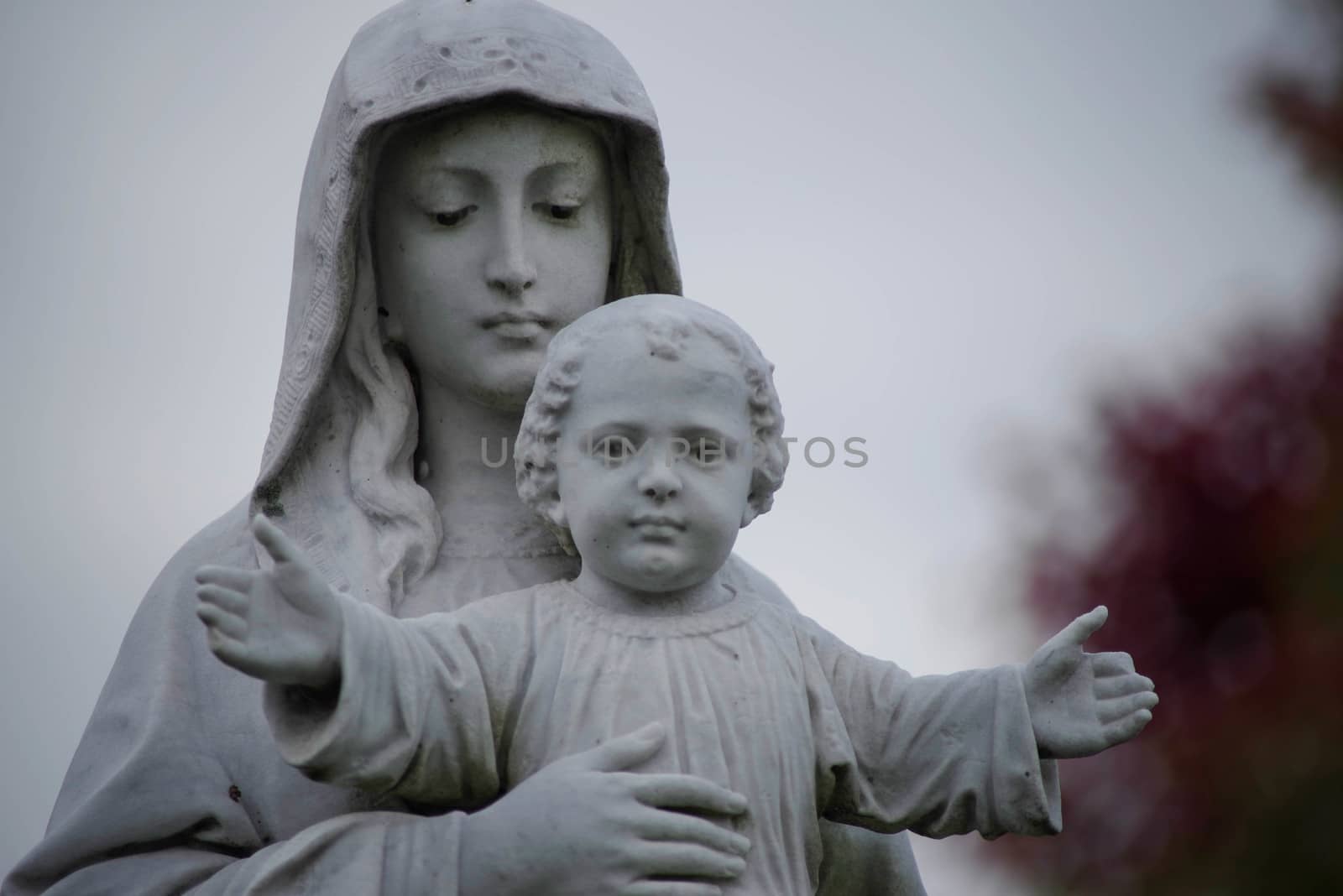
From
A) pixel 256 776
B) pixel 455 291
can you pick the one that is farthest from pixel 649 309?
pixel 256 776

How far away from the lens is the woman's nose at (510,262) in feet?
23.4

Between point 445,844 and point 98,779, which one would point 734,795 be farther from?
point 98,779

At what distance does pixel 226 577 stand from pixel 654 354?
3.47 feet

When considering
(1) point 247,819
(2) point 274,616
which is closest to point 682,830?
(2) point 274,616

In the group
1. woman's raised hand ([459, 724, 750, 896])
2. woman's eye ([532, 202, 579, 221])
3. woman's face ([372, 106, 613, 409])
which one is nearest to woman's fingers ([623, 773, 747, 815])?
woman's raised hand ([459, 724, 750, 896])

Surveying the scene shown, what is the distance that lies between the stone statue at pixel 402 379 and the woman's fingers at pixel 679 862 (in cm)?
86

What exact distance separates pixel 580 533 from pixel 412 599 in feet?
2.48

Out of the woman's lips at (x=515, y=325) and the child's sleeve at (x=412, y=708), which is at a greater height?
the woman's lips at (x=515, y=325)

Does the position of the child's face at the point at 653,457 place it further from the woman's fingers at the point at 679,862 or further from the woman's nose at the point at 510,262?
the woman's nose at the point at 510,262

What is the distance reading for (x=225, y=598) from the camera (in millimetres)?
5875

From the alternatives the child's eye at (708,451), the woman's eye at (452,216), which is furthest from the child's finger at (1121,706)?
the woman's eye at (452,216)

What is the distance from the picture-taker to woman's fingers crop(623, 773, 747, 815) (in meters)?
6.15

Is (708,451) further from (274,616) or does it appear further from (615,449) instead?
(274,616)

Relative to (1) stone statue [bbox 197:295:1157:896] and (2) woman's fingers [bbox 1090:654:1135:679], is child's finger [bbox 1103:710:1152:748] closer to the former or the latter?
(1) stone statue [bbox 197:295:1157:896]
